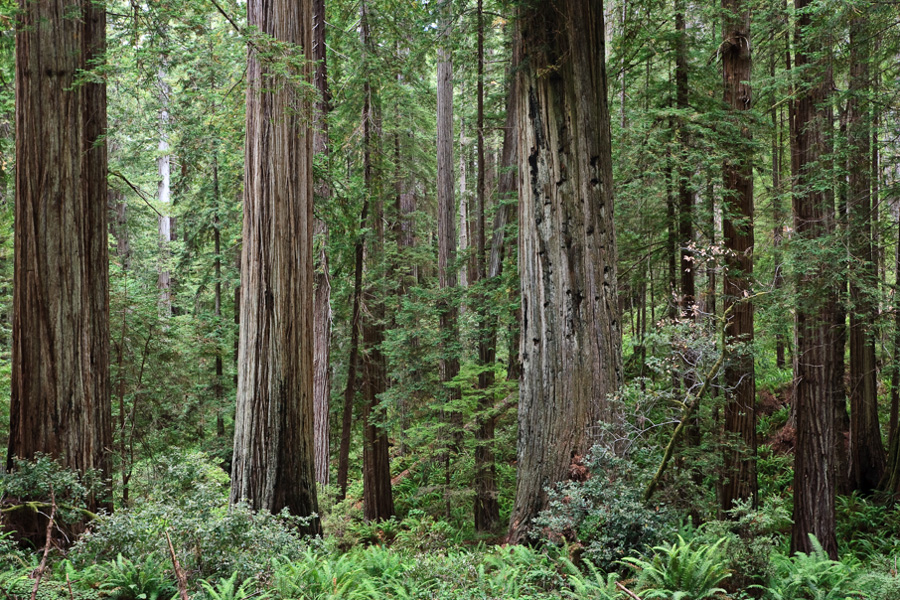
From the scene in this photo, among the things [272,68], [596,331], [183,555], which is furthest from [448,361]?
[183,555]

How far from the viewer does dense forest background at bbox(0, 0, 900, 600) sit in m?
4.76

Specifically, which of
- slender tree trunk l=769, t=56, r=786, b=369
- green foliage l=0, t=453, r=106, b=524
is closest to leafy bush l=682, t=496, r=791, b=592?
slender tree trunk l=769, t=56, r=786, b=369

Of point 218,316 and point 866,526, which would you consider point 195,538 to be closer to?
point 866,526

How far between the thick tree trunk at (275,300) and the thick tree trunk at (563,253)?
2.31 m

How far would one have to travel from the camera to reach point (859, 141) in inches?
349

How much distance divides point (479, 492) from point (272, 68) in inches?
316

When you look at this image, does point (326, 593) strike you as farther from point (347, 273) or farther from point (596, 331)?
point (347, 273)

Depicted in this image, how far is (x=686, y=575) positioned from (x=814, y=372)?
6.00 m

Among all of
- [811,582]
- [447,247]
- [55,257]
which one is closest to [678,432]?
[811,582]

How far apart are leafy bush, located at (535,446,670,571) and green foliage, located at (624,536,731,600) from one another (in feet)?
1.17

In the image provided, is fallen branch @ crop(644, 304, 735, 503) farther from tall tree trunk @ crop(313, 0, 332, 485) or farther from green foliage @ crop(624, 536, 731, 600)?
tall tree trunk @ crop(313, 0, 332, 485)

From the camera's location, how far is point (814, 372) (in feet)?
29.1

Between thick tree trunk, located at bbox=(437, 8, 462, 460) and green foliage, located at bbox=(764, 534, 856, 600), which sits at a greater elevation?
thick tree trunk, located at bbox=(437, 8, 462, 460)

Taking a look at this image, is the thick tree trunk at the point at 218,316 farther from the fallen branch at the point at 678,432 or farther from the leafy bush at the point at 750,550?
the leafy bush at the point at 750,550
